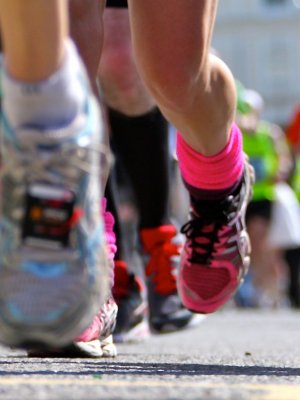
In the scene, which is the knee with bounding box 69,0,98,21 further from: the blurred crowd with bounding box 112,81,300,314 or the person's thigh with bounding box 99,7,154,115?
the blurred crowd with bounding box 112,81,300,314

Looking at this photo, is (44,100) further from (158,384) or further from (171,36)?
(171,36)

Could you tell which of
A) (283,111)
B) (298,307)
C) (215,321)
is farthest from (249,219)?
(283,111)

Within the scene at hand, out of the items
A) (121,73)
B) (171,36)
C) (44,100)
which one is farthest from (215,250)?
(44,100)

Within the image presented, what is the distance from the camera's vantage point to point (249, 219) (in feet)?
36.3

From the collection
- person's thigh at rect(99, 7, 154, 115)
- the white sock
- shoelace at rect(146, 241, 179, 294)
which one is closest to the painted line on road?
the white sock

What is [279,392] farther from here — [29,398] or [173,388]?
[29,398]

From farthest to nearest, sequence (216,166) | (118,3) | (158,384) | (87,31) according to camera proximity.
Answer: (118,3) < (216,166) < (87,31) < (158,384)

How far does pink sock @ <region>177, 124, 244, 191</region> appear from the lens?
322cm

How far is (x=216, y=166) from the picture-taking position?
10.6 feet

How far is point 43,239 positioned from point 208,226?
47.2 inches

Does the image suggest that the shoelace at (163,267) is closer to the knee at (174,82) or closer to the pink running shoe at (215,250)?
the pink running shoe at (215,250)

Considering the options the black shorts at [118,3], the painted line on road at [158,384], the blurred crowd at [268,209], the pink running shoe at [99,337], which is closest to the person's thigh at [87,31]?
the pink running shoe at [99,337]

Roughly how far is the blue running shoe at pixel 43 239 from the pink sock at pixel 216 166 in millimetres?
1096

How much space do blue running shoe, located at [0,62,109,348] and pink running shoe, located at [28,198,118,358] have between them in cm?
101
